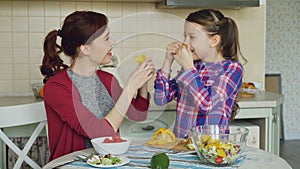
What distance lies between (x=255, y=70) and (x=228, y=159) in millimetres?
1911

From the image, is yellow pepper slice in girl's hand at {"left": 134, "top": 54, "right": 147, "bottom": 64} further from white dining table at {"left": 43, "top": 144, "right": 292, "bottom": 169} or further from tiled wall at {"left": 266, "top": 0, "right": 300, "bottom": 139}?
tiled wall at {"left": 266, "top": 0, "right": 300, "bottom": 139}

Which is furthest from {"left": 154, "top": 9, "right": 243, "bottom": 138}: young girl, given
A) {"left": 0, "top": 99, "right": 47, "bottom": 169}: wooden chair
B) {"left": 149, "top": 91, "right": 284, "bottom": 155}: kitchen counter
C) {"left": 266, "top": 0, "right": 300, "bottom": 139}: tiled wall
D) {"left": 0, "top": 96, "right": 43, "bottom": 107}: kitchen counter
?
{"left": 266, "top": 0, "right": 300, "bottom": 139}: tiled wall

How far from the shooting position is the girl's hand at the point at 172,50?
4.10 feet

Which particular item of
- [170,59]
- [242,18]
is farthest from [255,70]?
[170,59]

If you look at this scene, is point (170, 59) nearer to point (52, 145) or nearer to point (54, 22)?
point (52, 145)

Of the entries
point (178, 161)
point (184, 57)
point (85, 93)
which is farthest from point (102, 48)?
point (178, 161)

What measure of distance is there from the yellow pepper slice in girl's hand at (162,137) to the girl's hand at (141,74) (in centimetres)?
17

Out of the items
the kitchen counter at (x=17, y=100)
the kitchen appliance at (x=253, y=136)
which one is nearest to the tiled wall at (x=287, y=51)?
the kitchen appliance at (x=253, y=136)

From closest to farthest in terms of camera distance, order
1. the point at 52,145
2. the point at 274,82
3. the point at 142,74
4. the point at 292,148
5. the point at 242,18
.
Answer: the point at 142,74
the point at 52,145
the point at 242,18
the point at 292,148
the point at 274,82

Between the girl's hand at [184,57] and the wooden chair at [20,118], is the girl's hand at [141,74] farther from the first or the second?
the wooden chair at [20,118]

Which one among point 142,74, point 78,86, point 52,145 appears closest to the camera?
point 142,74

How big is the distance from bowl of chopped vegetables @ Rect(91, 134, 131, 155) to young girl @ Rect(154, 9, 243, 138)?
0.17 metres

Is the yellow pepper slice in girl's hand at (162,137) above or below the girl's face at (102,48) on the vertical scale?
below

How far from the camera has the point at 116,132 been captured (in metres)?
1.46
